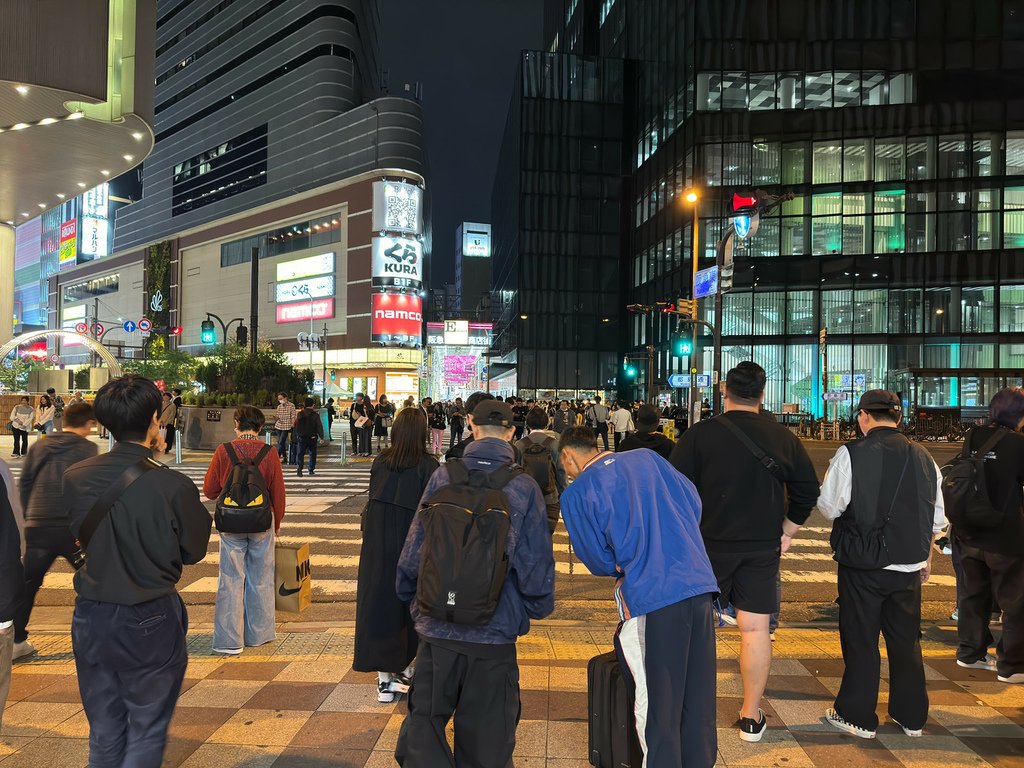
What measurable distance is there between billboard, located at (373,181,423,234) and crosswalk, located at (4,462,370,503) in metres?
45.4

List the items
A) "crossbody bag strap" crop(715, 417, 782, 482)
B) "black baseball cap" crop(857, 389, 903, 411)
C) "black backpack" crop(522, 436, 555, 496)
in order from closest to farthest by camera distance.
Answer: "crossbody bag strap" crop(715, 417, 782, 482), "black baseball cap" crop(857, 389, 903, 411), "black backpack" crop(522, 436, 555, 496)

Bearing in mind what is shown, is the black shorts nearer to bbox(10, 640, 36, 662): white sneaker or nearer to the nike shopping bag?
the nike shopping bag

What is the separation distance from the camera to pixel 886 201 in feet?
135

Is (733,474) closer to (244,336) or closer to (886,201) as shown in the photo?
(244,336)

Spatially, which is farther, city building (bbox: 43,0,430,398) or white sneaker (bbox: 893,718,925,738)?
city building (bbox: 43,0,430,398)

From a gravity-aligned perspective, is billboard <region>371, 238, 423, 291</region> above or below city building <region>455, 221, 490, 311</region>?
below

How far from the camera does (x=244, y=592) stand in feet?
18.7

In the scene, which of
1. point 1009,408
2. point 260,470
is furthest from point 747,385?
point 260,470

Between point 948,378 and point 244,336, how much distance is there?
119 feet

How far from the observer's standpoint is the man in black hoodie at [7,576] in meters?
3.16

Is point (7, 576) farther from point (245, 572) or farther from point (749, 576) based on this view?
point (749, 576)

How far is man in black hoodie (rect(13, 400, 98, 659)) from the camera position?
5.04 meters

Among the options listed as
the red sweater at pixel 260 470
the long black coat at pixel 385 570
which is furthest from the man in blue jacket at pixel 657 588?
the red sweater at pixel 260 470

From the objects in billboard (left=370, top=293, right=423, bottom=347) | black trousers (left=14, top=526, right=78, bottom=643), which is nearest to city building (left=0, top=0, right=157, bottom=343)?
black trousers (left=14, top=526, right=78, bottom=643)
